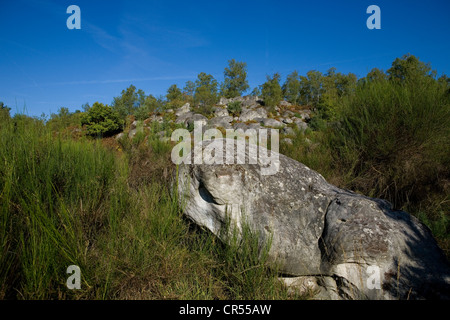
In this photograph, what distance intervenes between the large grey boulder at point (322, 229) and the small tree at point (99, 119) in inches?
612

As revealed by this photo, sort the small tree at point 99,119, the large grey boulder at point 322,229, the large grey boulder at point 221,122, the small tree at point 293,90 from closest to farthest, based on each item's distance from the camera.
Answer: the large grey boulder at point 322,229, the small tree at point 99,119, the large grey boulder at point 221,122, the small tree at point 293,90

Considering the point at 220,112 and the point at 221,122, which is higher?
the point at 220,112

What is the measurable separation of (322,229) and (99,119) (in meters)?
17.5

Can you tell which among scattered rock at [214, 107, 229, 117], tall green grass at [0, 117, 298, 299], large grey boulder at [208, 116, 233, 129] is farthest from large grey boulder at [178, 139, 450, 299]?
scattered rock at [214, 107, 229, 117]

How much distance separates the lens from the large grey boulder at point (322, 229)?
203 cm

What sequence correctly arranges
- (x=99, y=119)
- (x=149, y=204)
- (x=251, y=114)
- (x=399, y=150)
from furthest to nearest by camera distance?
1. (x=251, y=114)
2. (x=99, y=119)
3. (x=399, y=150)
4. (x=149, y=204)

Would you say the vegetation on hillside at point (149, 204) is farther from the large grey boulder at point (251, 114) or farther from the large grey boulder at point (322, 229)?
the large grey boulder at point (251, 114)

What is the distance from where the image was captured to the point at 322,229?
2.36 metres

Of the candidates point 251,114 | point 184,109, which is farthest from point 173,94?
point 251,114

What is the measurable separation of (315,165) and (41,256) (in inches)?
179

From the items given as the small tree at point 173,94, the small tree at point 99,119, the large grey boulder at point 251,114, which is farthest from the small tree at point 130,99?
the large grey boulder at point 251,114

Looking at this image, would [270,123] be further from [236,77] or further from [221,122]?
[236,77]

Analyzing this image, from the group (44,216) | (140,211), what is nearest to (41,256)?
(44,216)
